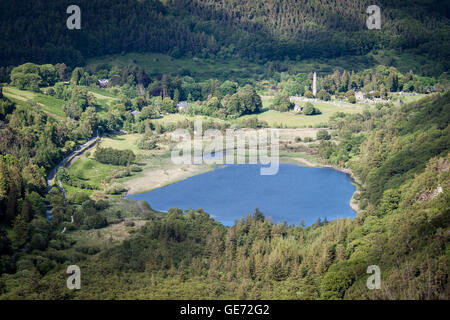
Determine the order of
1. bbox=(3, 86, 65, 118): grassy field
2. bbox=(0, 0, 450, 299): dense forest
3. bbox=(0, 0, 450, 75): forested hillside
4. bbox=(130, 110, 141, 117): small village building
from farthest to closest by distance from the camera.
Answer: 1. bbox=(0, 0, 450, 75): forested hillside
2. bbox=(130, 110, 141, 117): small village building
3. bbox=(3, 86, 65, 118): grassy field
4. bbox=(0, 0, 450, 299): dense forest

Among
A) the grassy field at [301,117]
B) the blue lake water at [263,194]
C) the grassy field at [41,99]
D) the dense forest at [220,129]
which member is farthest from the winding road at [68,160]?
the grassy field at [301,117]

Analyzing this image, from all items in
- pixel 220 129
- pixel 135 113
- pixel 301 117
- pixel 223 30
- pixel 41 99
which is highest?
pixel 223 30

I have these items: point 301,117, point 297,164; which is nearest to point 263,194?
point 297,164

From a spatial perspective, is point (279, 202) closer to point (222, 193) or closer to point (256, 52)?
point (222, 193)

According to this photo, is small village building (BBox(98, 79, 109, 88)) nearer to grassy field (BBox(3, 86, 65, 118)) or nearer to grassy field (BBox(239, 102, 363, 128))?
grassy field (BBox(3, 86, 65, 118))
